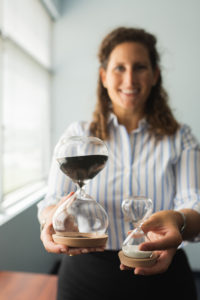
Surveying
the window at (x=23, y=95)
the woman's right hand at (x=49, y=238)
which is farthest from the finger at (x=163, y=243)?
the window at (x=23, y=95)

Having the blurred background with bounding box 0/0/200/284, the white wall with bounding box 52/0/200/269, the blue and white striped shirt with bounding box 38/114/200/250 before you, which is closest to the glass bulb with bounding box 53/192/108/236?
the blue and white striped shirt with bounding box 38/114/200/250

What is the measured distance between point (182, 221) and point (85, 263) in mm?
263

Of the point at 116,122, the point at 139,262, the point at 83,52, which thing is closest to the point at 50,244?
the point at 139,262

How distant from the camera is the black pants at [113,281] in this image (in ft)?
1.85

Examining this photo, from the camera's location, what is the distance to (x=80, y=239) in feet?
1.47

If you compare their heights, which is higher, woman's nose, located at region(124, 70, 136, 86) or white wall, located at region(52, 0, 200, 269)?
white wall, located at region(52, 0, 200, 269)

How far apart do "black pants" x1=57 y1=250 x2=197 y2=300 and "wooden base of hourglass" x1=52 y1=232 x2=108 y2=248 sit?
109mm

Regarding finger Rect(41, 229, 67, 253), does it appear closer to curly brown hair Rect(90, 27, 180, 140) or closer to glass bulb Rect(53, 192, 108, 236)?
glass bulb Rect(53, 192, 108, 236)

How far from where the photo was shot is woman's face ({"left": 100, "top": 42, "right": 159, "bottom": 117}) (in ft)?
1.88

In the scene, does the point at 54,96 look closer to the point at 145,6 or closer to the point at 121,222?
the point at 145,6

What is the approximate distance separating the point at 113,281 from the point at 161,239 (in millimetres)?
202

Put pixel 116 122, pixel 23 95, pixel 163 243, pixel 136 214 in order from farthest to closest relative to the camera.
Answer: pixel 23 95, pixel 116 122, pixel 136 214, pixel 163 243

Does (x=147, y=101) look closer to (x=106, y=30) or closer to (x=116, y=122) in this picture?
(x=116, y=122)

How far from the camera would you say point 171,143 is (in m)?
0.70
